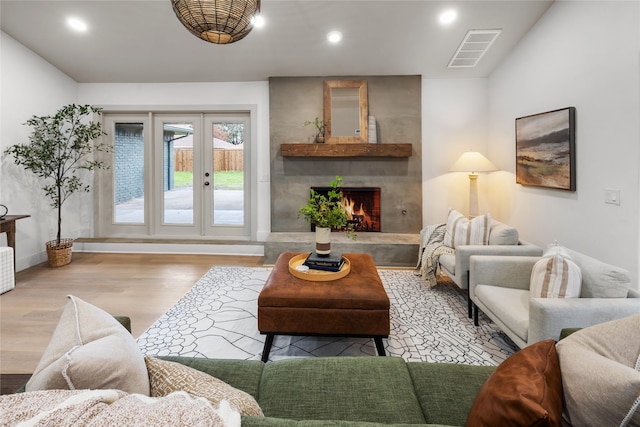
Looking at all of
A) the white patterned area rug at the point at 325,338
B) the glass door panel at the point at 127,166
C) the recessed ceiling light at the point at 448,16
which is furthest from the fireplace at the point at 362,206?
the glass door panel at the point at 127,166

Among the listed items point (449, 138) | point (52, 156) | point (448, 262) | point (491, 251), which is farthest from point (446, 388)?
point (52, 156)

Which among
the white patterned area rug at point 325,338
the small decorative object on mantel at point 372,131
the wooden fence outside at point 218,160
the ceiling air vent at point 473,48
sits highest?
the ceiling air vent at point 473,48

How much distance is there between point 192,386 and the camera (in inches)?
39.1

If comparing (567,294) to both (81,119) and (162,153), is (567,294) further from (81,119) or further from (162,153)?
(81,119)

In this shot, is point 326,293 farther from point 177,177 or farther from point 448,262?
point 177,177

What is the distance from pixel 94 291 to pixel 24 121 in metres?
2.52

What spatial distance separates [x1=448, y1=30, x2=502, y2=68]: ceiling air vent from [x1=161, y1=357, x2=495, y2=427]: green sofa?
12.6ft

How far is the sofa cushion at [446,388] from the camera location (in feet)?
3.97

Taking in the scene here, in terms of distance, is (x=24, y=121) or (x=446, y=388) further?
(x=24, y=121)

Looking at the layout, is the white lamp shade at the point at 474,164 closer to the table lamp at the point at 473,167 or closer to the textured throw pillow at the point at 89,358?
the table lamp at the point at 473,167

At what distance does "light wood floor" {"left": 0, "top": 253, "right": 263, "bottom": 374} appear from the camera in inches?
102

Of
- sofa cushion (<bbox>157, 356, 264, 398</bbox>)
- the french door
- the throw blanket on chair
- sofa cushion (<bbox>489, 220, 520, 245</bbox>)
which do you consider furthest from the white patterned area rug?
the french door

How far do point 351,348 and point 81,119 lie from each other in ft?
17.6

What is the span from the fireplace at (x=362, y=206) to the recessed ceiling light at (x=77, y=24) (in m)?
3.45
